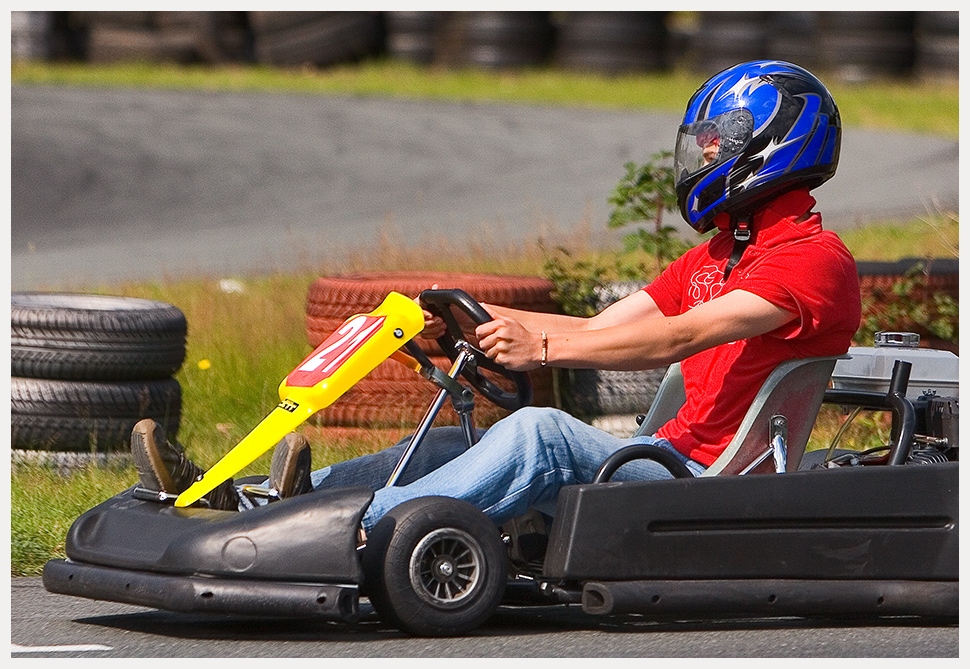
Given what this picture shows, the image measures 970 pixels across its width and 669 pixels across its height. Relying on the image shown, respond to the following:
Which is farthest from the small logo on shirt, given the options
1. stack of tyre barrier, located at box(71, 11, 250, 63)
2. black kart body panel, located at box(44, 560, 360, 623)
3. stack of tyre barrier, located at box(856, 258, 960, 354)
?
stack of tyre barrier, located at box(71, 11, 250, 63)

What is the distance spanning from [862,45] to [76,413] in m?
13.6

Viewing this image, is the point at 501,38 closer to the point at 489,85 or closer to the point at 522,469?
the point at 489,85

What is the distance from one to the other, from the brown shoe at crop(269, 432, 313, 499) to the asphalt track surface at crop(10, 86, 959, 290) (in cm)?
610

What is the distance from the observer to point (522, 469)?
378 centimetres

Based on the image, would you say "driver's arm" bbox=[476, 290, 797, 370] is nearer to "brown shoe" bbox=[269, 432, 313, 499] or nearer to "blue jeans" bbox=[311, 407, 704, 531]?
"blue jeans" bbox=[311, 407, 704, 531]

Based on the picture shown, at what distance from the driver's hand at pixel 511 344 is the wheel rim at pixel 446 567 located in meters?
0.43

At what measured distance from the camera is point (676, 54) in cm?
1981

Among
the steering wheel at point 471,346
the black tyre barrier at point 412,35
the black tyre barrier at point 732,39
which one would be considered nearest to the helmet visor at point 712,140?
the steering wheel at point 471,346

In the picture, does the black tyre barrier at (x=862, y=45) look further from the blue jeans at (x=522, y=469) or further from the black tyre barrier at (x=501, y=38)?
the blue jeans at (x=522, y=469)

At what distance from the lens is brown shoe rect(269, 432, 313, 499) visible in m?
3.82

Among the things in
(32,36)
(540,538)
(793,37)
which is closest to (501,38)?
(793,37)

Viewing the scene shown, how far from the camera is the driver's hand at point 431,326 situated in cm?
409
